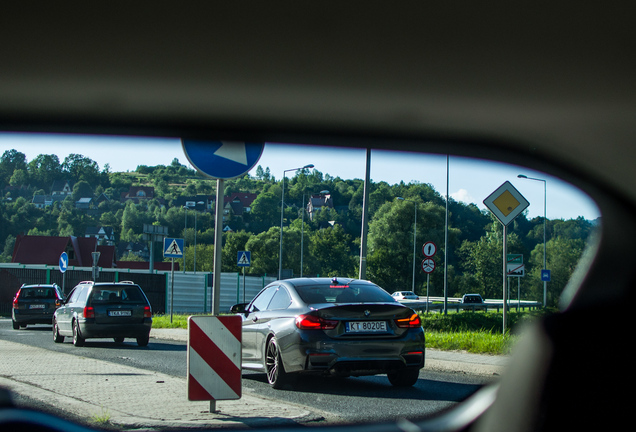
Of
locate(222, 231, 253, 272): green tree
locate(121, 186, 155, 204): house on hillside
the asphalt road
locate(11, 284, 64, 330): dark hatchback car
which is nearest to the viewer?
the asphalt road

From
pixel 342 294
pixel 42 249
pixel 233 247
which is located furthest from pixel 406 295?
pixel 342 294

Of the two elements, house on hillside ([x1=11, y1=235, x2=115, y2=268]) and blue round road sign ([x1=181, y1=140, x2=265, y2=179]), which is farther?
house on hillside ([x1=11, y1=235, x2=115, y2=268])

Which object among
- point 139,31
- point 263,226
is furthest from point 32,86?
point 263,226

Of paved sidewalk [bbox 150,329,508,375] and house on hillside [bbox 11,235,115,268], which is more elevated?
house on hillside [bbox 11,235,115,268]

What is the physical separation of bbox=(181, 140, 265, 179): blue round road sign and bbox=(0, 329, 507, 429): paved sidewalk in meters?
2.20

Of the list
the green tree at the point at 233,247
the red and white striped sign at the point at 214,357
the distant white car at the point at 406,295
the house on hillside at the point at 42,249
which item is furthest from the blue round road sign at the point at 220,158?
the green tree at the point at 233,247

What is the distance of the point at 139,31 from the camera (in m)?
8.26

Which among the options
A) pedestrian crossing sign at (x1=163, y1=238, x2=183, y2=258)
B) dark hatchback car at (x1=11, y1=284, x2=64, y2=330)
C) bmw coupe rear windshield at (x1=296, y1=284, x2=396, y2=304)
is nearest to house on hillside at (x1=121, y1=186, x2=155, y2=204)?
dark hatchback car at (x1=11, y1=284, x2=64, y2=330)

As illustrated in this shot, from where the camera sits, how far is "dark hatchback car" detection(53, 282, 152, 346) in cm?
1639

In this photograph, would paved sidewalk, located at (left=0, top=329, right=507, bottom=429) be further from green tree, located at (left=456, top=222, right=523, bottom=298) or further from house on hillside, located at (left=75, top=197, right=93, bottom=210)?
house on hillside, located at (left=75, top=197, right=93, bottom=210)

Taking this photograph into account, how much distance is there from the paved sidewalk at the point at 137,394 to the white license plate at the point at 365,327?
47.4 inches

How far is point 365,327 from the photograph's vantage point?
7672 millimetres

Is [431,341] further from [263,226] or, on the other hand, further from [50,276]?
[263,226]

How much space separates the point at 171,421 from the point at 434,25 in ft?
16.6
